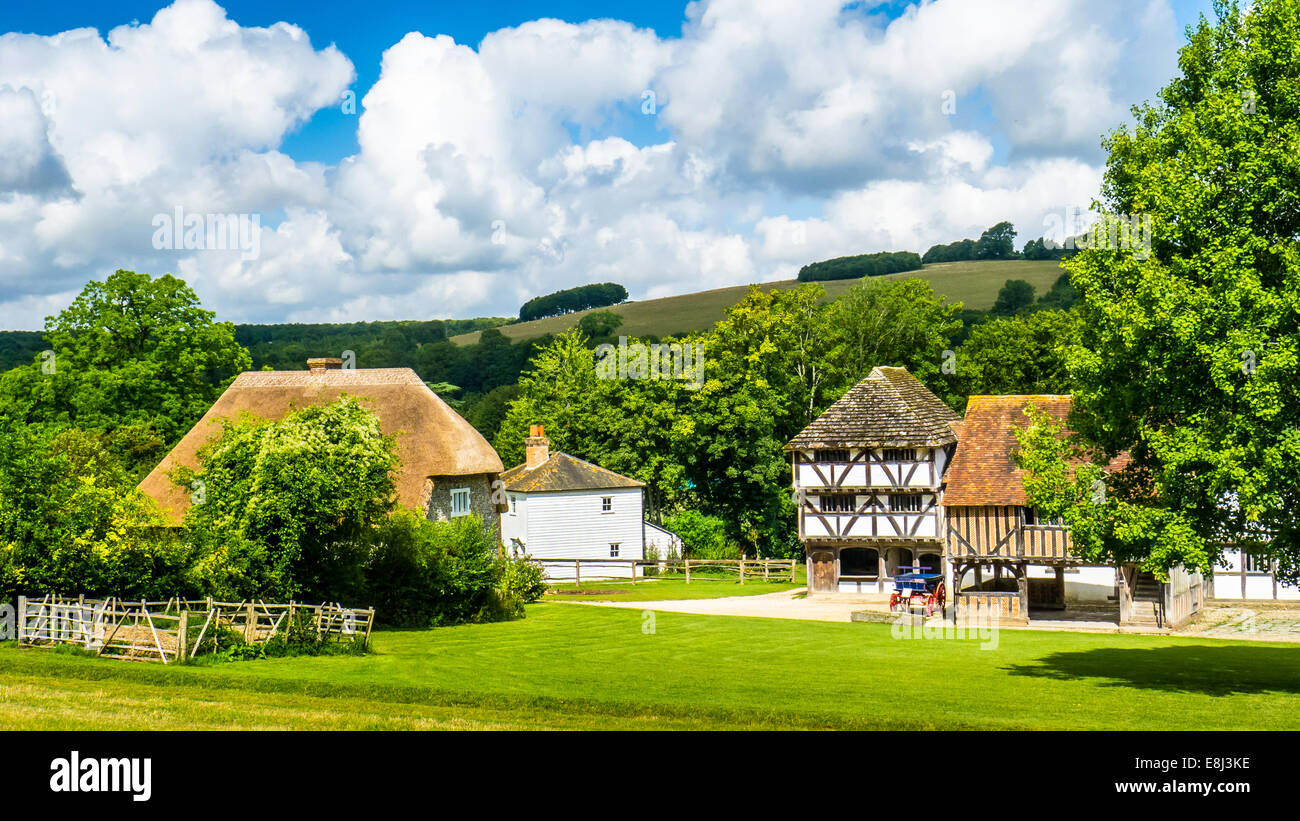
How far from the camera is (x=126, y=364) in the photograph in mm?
42781

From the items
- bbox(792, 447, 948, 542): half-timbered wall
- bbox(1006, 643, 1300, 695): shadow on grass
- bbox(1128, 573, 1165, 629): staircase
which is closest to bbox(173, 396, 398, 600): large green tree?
bbox(1006, 643, 1300, 695): shadow on grass

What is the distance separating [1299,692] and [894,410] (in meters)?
23.7

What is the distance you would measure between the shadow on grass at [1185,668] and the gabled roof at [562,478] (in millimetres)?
28159

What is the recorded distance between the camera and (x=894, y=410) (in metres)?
40.9

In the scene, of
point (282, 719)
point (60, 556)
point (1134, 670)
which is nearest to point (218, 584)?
point (60, 556)

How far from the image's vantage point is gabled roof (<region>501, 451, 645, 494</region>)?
4859cm

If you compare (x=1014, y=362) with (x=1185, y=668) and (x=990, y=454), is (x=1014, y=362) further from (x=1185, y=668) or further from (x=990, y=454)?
(x=1185, y=668)

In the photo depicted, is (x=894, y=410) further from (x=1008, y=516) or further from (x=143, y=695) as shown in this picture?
(x=143, y=695)

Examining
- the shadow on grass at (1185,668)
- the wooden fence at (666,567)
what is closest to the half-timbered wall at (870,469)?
the wooden fence at (666,567)

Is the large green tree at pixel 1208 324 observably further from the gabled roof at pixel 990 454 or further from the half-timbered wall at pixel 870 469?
the half-timbered wall at pixel 870 469

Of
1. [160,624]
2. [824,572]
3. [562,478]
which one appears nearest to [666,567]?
[562,478]

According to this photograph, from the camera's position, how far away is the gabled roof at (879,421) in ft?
131

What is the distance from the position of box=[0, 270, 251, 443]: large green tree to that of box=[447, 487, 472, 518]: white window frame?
1385 cm
